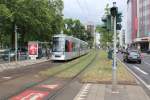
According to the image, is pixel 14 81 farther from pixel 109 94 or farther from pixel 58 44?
pixel 58 44

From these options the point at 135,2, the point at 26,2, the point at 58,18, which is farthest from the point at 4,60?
the point at 135,2

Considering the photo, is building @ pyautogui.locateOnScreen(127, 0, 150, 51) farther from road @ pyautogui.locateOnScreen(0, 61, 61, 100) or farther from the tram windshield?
road @ pyautogui.locateOnScreen(0, 61, 61, 100)

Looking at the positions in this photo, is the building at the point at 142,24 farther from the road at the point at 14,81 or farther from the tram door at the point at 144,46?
the road at the point at 14,81

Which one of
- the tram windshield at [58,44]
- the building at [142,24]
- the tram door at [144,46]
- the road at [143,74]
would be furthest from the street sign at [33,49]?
the tram door at [144,46]

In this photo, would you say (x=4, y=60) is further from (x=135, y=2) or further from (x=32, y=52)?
(x=135, y=2)

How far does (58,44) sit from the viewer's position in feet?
172

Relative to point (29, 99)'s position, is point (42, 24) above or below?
above

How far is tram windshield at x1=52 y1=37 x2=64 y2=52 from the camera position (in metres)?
52.1

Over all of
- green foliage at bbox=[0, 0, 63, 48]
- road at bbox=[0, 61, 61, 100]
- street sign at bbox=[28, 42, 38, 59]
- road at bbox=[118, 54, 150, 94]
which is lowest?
road at bbox=[118, 54, 150, 94]

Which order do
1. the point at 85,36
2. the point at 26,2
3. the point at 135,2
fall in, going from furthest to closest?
the point at 85,36 → the point at 135,2 → the point at 26,2

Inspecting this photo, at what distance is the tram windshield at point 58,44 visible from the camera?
2052 inches

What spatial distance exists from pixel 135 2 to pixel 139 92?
506 feet

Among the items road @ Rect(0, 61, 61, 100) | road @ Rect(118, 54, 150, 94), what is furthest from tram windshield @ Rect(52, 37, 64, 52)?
road @ Rect(0, 61, 61, 100)

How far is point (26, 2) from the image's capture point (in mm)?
60750
